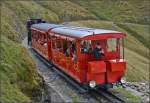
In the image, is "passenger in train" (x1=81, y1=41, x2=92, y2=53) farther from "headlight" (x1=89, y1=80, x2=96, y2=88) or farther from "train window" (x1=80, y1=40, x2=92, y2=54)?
"headlight" (x1=89, y1=80, x2=96, y2=88)

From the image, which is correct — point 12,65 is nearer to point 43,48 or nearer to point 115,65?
point 115,65

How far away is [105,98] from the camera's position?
19.8m

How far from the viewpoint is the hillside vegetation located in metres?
16.1

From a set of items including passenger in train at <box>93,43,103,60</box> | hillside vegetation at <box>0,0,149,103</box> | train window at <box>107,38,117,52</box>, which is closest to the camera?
hillside vegetation at <box>0,0,149,103</box>

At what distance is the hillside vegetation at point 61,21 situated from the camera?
16.1 meters

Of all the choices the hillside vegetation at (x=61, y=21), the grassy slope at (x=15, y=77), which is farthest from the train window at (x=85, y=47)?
the grassy slope at (x=15, y=77)

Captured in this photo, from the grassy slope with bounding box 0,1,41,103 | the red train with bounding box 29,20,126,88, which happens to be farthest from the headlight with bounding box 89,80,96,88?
the grassy slope with bounding box 0,1,41,103

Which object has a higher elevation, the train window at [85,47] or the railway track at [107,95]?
the train window at [85,47]

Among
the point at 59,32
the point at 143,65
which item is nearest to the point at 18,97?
the point at 59,32

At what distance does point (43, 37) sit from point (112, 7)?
211 feet

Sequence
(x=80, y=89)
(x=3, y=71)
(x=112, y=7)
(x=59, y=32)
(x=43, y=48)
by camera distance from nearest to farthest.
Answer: (x=3, y=71) < (x=80, y=89) < (x=59, y=32) < (x=43, y=48) < (x=112, y=7)

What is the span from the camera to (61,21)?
252 ft

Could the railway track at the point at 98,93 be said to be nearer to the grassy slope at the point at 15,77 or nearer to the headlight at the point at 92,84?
the headlight at the point at 92,84

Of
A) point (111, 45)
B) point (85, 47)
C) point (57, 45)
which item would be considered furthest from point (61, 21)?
point (85, 47)
